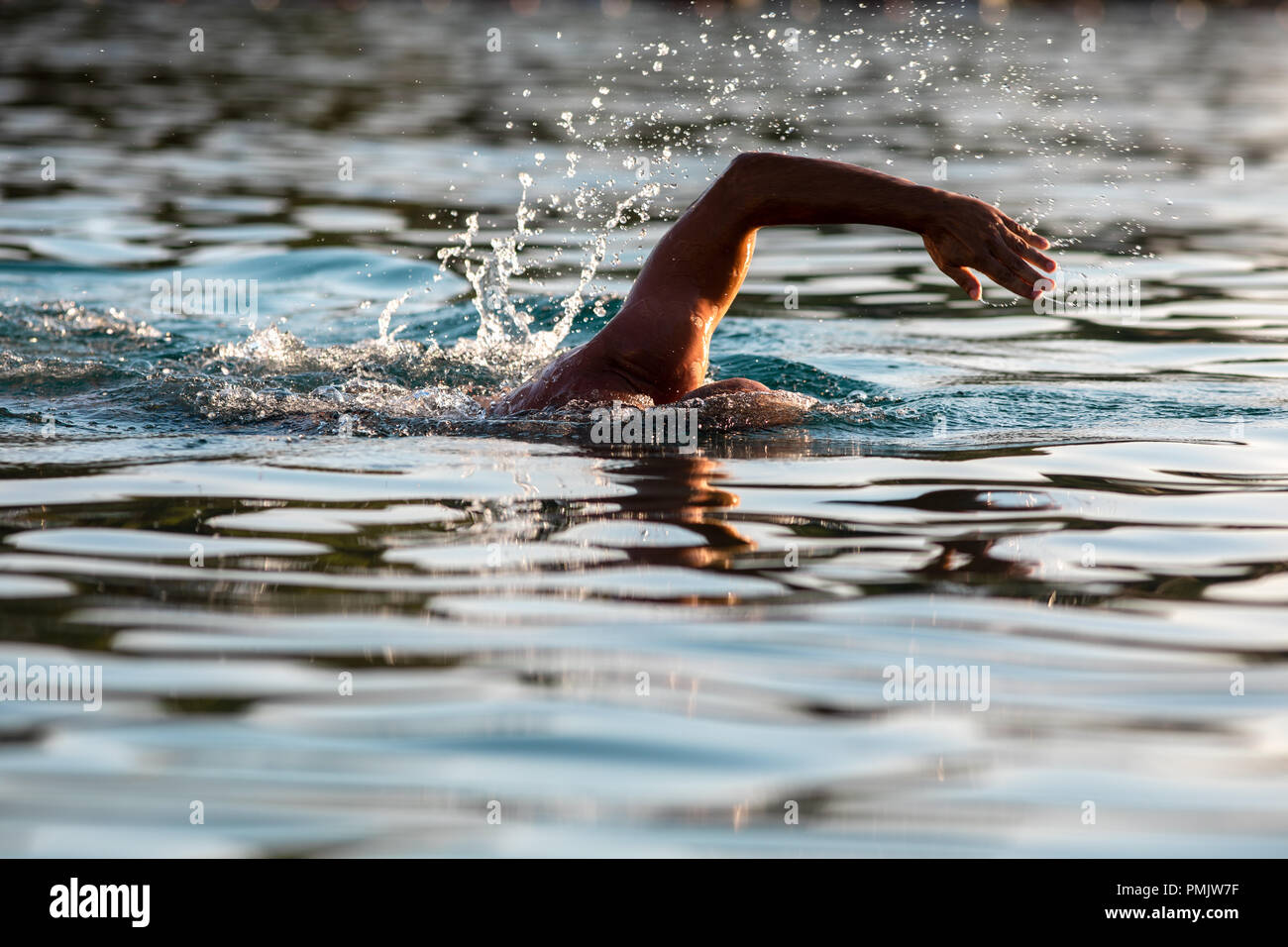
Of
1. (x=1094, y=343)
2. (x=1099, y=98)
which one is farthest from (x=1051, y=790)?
(x=1099, y=98)

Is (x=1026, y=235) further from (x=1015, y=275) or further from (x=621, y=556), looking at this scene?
(x=621, y=556)

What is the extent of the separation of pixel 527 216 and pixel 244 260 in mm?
2652

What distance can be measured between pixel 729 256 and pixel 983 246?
1.05 meters

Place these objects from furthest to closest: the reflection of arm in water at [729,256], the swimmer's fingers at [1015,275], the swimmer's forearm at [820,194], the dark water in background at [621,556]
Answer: the swimmer's forearm at [820,194] < the reflection of arm in water at [729,256] < the swimmer's fingers at [1015,275] < the dark water in background at [621,556]

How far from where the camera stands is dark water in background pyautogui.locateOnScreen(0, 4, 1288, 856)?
3.13m

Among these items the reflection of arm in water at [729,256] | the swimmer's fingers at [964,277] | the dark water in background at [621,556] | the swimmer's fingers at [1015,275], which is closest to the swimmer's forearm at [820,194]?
the reflection of arm in water at [729,256]

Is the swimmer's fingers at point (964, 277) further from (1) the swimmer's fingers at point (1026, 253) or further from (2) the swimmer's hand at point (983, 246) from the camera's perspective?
(1) the swimmer's fingers at point (1026, 253)

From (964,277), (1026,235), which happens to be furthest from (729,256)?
(1026,235)

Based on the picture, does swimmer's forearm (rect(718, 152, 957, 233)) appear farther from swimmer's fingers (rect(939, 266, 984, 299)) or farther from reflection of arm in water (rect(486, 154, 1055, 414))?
swimmer's fingers (rect(939, 266, 984, 299))

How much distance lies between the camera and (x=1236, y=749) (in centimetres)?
336

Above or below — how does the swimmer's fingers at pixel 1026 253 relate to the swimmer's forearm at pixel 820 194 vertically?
below

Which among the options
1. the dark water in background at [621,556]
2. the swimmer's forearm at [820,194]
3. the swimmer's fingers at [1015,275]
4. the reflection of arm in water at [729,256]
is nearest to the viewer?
the dark water in background at [621,556]

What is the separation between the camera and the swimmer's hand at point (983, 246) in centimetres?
518
